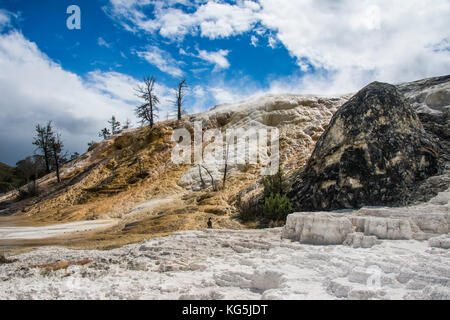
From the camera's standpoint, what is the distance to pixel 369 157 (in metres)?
8.98

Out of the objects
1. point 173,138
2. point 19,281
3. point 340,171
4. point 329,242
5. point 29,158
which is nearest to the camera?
point 19,281

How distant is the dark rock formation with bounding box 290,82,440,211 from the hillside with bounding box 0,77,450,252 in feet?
3.83

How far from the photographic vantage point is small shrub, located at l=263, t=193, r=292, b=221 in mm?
9367

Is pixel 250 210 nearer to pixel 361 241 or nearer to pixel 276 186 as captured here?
pixel 276 186

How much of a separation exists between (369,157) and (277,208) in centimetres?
333

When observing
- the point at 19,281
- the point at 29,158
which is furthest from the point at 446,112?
the point at 29,158

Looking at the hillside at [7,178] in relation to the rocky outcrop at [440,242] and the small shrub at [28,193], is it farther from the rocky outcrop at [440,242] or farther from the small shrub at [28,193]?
the rocky outcrop at [440,242]

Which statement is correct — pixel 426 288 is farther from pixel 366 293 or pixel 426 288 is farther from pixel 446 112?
pixel 446 112

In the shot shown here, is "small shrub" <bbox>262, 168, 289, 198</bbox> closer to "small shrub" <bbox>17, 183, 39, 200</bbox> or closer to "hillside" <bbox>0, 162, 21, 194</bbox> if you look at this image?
"small shrub" <bbox>17, 183, 39, 200</bbox>

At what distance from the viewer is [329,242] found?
5406 mm

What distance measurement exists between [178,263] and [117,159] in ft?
74.1

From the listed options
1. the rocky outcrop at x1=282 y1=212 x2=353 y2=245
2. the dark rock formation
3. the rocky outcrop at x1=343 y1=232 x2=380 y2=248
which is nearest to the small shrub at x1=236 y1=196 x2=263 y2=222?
the dark rock formation

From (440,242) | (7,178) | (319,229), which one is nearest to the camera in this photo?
(440,242)

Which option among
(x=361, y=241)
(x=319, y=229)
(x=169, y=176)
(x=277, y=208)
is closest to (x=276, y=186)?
(x=277, y=208)
